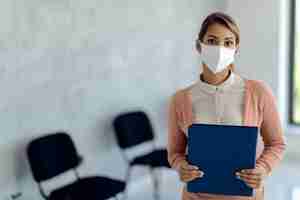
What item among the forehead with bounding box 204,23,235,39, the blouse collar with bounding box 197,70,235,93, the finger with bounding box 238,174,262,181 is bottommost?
the finger with bounding box 238,174,262,181

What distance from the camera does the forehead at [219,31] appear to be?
5.30 feet

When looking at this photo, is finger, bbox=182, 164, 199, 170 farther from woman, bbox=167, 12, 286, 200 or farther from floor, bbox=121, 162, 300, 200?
floor, bbox=121, 162, 300, 200

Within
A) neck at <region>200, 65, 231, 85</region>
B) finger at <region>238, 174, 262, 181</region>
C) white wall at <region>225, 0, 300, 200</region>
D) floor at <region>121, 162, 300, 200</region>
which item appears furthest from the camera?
white wall at <region>225, 0, 300, 200</region>

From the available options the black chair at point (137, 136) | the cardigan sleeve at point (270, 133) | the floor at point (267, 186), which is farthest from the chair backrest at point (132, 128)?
the cardigan sleeve at point (270, 133)

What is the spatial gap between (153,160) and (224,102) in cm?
224

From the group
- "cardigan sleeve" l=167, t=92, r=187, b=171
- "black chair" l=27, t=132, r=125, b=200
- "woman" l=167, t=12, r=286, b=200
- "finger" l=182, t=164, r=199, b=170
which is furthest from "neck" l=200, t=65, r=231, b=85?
"black chair" l=27, t=132, r=125, b=200

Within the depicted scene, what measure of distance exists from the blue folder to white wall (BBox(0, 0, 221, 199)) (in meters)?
1.78

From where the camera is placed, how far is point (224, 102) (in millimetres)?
1660

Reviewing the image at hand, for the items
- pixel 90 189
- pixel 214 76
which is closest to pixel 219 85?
pixel 214 76

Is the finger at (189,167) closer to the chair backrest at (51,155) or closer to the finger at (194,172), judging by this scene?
the finger at (194,172)

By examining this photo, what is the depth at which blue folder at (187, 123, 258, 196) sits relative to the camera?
1.58 metres

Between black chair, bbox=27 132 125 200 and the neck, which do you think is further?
black chair, bbox=27 132 125 200

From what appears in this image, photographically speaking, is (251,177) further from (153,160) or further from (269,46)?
(269,46)

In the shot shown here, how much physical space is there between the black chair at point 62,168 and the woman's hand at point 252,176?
1704 millimetres
